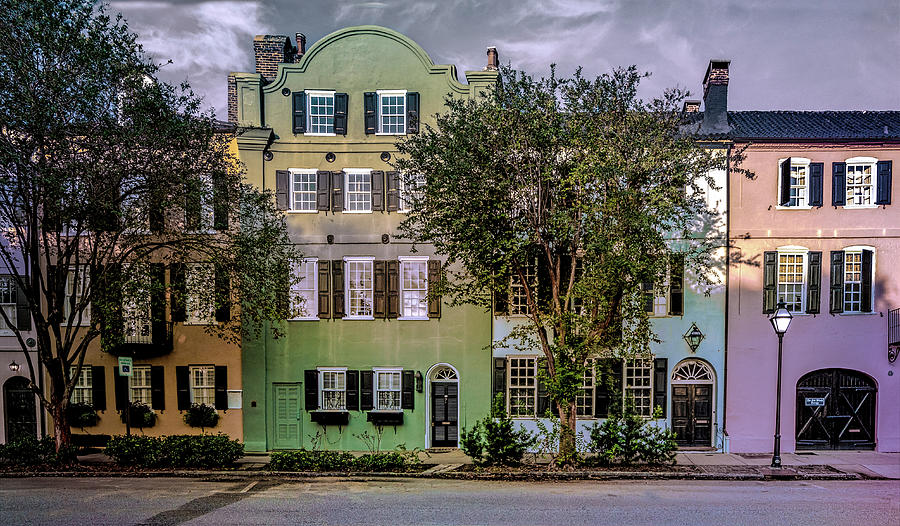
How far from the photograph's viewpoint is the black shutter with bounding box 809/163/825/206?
17594 mm

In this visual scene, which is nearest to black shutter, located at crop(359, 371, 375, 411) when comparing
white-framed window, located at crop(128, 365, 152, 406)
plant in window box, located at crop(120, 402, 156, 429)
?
plant in window box, located at crop(120, 402, 156, 429)

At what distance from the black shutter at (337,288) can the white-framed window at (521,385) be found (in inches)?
231

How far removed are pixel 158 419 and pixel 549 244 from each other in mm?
14121

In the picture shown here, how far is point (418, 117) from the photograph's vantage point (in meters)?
18.3

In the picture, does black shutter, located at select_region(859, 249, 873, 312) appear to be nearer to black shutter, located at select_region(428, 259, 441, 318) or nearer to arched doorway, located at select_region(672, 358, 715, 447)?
arched doorway, located at select_region(672, 358, 715, 447)

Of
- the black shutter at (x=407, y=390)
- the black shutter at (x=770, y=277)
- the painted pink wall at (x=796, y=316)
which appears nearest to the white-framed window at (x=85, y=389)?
the black shutter at (x=407, y=390)

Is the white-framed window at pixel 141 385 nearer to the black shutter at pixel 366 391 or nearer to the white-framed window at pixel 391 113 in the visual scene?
the black shutter at pixel 366 391

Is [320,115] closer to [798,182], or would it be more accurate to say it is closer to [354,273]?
[354,273]

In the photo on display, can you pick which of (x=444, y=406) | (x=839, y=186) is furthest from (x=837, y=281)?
(x=444, y=406)

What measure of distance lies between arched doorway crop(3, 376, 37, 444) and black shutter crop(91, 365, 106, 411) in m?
2.24

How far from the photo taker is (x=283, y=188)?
60.4ft

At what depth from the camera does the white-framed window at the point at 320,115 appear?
18.6 metres

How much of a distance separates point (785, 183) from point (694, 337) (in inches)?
225

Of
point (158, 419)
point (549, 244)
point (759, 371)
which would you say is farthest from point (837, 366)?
point (158, 419)
